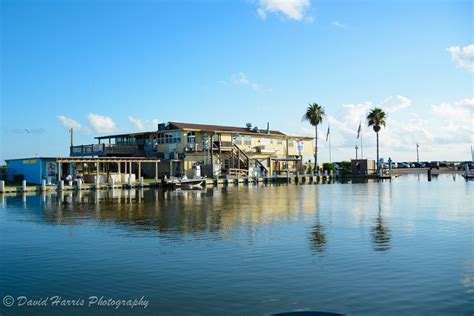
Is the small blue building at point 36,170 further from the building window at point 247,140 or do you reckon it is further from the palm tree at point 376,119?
the palm tree at point 376,119

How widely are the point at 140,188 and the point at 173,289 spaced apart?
4845cm

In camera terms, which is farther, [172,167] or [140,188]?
[172,167]

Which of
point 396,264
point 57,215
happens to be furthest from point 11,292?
point 57,215

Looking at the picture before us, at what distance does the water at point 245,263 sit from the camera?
11.2 metres

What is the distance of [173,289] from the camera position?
40.9 ft

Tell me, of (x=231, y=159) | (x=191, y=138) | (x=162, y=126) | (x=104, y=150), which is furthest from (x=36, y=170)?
(x=231, y=159)

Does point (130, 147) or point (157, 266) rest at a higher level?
point (130, 147)

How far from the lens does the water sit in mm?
11234

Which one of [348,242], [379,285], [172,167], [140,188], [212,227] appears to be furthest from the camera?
[172,167]

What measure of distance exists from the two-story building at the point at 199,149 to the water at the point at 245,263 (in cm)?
4504

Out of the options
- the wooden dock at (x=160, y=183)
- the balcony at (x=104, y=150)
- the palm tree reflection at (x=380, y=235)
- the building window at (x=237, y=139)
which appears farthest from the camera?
the building window at (x=237, y=139)

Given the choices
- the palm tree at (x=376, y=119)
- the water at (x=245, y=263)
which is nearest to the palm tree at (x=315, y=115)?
the palm tree at (x=376, y=119)

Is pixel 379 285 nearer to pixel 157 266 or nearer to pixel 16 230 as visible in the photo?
pixel 157 266

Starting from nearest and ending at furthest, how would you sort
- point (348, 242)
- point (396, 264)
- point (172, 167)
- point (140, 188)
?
point (396, 264) → point (348, 242) → point (140, 188) → point (172, 167)
